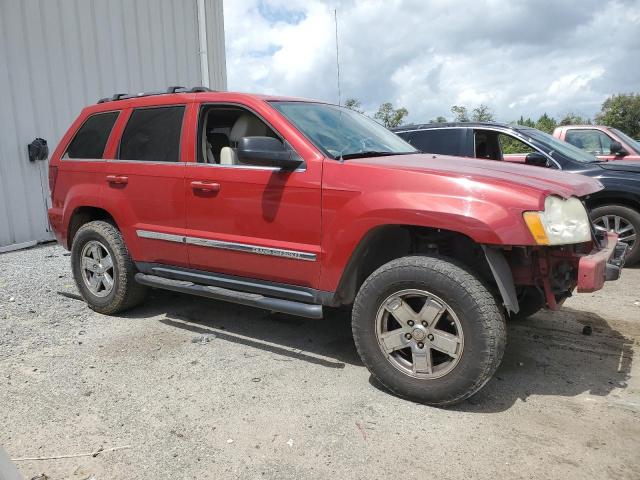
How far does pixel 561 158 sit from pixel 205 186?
15.5ft

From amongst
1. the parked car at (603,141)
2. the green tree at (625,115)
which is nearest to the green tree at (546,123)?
the green tree at (625,115)

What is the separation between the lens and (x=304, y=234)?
3.50 meters

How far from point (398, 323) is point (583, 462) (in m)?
1.19

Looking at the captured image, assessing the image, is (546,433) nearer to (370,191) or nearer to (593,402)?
(593,402)

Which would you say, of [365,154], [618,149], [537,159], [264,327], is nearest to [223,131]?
[365,154]

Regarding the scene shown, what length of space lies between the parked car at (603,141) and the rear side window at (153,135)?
20.2ft

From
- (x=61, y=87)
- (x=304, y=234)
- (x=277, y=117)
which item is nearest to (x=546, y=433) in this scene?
(x=304, y=234)

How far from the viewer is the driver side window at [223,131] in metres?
4.02

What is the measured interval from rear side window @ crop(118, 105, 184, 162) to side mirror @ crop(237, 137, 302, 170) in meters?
1.03

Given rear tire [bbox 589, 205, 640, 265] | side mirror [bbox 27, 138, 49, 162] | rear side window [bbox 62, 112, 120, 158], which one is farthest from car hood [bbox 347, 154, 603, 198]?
side mirror [bbox 27, 138, 49, 162]

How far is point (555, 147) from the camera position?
6.77 meters

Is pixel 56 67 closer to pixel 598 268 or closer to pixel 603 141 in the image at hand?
pixel 598 268

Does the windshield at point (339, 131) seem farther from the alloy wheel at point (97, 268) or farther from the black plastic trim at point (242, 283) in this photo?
the alloy wheel at point (97, 268)

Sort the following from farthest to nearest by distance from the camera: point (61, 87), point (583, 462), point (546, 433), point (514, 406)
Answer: point (61, 87) < point (514, 406) < point (546, 433) < point (583, 462)
